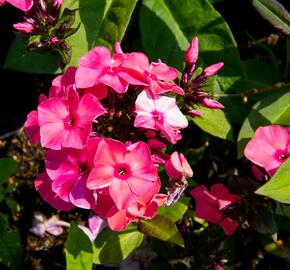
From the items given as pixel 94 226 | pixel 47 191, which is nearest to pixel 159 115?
pixel 47 191

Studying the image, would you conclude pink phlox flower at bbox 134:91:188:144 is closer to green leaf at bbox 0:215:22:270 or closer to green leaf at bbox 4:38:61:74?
green leaf at bbox 4:38:61:74

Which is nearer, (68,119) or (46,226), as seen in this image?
(68,119)

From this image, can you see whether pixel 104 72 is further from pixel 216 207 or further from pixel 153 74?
pixel 216 207

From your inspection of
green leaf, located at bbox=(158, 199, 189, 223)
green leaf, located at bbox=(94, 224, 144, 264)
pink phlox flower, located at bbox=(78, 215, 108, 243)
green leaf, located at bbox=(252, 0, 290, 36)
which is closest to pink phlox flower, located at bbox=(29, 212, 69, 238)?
pink phlox flower, located at bbox=(78, 215, 108, 243)

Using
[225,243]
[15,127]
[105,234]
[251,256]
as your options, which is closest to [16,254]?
[105,234]

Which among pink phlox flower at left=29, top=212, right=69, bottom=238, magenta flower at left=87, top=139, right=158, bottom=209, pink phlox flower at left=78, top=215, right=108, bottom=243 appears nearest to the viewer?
magenta flower at left=87, top=139, right=158, bottom=209

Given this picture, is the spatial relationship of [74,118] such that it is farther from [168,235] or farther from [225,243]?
[225,243]
